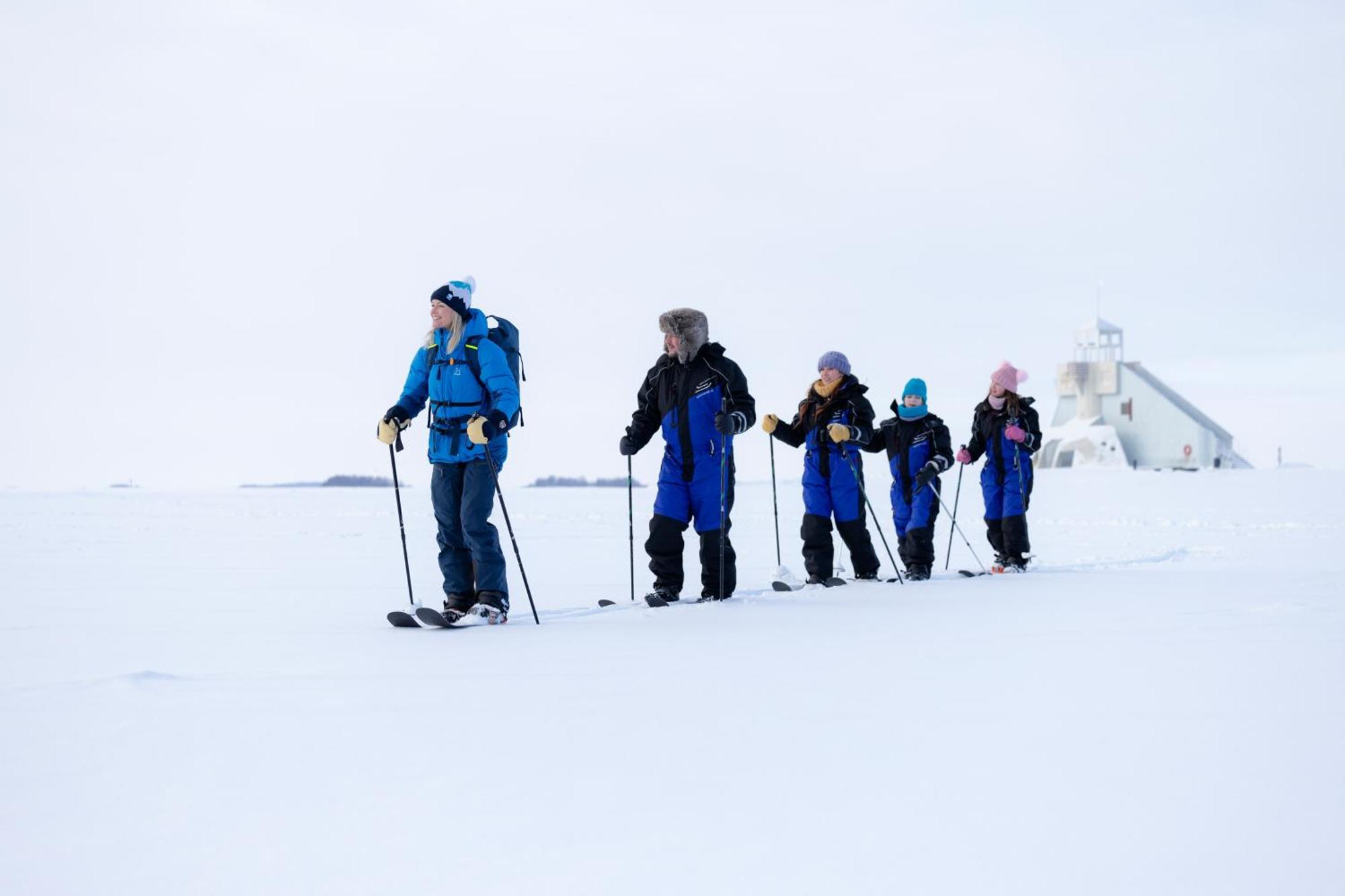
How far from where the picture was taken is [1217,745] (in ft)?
8.97

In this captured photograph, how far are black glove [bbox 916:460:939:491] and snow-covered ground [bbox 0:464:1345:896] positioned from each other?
10.1 ft

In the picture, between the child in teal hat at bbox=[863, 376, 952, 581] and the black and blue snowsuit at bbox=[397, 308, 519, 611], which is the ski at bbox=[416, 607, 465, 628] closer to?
the black and blue snowsuit at bbox=[397, 308, 519, 611]

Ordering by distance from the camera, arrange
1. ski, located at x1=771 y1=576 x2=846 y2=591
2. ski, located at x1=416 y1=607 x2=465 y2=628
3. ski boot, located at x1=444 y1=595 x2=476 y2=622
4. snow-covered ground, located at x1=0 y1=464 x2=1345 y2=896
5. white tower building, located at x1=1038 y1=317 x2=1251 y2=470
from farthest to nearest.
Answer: white tower building, located at x1=1038 y1=317 x2=1251 y2=470
ski, located at x1=771 y1=576 x2=846 y2=591
ski boot, located at x1=444 y1=595 x2=476 y2=622
ski, located at x1=416 y1=607 x2=465 y2=628
snow-covered ground, located at x1=0 y1=464 x2=1345 y2=896

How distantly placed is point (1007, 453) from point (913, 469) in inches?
51.6

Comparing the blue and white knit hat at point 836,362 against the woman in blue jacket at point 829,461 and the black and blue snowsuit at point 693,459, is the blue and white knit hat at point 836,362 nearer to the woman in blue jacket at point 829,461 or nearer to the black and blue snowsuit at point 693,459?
the woman in blue jacket at point 829,461

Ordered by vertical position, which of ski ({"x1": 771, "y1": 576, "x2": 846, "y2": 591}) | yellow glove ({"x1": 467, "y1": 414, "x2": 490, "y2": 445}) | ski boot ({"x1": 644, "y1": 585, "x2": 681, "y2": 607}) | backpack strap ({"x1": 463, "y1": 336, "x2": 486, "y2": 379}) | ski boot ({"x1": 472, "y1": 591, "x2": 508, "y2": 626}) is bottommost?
ski ({"x1": 771, "y1": 576, "x2": 846, "y2": 591})

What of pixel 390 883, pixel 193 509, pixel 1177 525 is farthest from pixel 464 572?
pixel 193 509

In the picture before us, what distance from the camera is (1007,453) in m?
10.3

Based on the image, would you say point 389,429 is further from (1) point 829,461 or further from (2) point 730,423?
(1) point 829,461

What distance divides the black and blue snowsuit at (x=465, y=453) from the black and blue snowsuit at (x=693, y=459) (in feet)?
4.12

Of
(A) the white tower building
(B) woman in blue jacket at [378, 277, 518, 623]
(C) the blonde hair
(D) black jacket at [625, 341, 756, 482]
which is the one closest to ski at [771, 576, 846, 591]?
(D) black jacket at [625, 341, 756, 482]

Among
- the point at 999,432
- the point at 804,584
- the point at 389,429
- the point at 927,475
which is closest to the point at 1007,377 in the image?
the point at 999,432

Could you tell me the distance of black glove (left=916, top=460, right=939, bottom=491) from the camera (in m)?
9.05

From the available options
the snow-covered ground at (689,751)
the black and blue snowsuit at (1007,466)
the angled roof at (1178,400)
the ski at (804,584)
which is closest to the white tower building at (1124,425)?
the angled roof at (1178,400)
